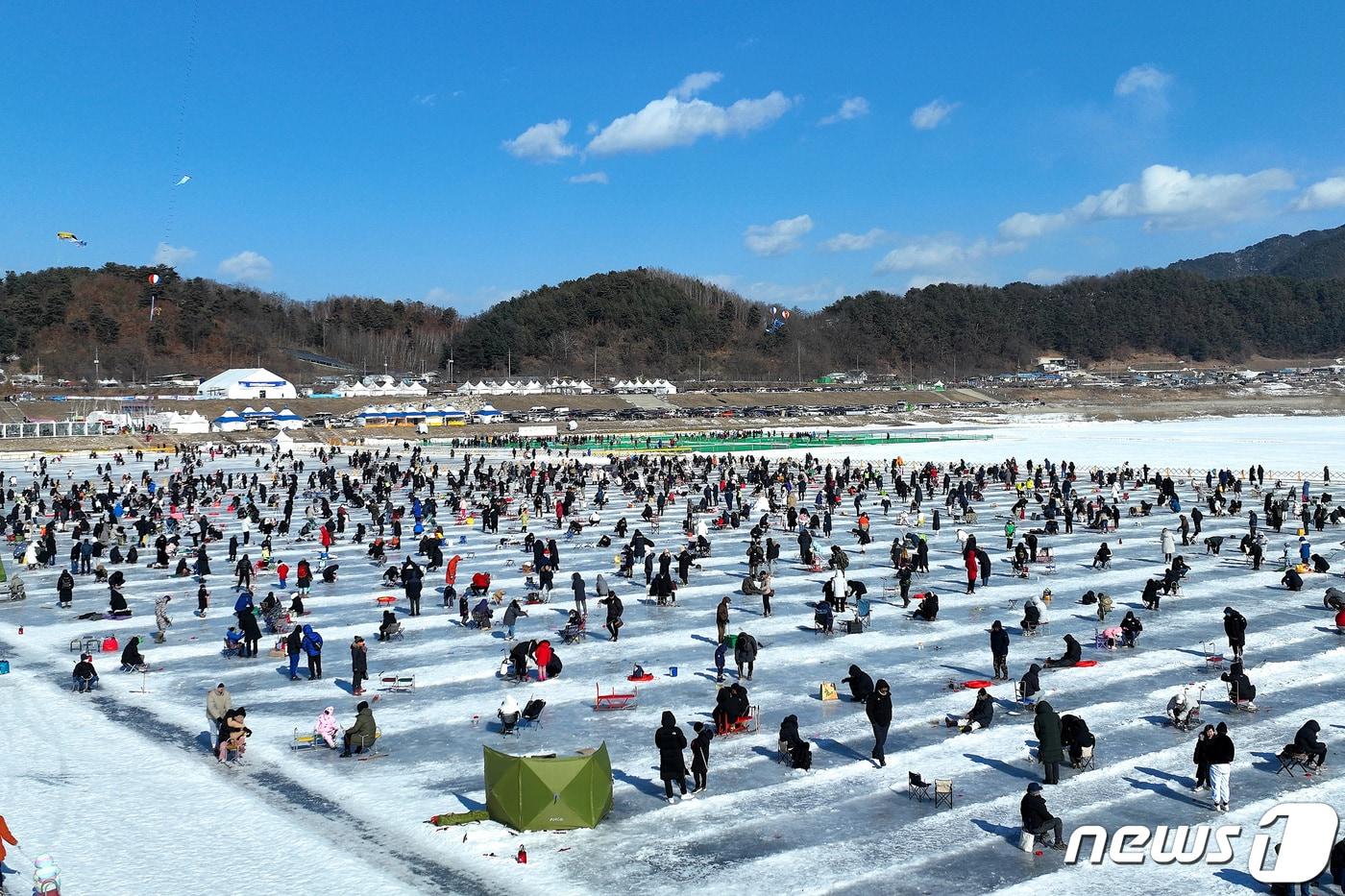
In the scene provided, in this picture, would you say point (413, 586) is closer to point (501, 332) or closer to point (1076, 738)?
point (1076, 738)

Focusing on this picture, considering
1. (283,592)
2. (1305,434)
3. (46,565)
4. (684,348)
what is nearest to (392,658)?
(283,592)

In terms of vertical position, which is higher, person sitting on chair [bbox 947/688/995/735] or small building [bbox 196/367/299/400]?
small building [bbox 196/367/299/400]

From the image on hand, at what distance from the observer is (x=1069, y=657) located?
1589 cm

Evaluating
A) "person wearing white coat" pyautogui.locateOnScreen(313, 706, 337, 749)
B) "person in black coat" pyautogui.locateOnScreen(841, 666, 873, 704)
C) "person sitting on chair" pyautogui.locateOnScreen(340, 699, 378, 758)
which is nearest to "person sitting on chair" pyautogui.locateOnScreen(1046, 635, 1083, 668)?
"person in black coat" pyautogui.locateOnScreen(841, 666, 873, 704)

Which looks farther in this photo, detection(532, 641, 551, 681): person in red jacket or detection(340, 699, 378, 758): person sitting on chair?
detection(532, 641, 551, 681): person in red jacket

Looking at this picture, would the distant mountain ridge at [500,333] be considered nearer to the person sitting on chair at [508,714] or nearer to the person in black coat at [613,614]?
the person in black coat at [613,614]

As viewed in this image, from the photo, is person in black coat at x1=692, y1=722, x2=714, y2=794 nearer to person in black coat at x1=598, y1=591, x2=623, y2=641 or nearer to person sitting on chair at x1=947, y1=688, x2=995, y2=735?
person sitting on chair at x1=947, y1=688, x2=995, y2=735

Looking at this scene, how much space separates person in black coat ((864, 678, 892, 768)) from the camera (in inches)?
473

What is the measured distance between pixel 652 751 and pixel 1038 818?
4541 mm

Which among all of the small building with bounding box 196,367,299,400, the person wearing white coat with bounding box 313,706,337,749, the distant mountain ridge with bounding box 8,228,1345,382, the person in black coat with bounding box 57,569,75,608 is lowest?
the person wearing white coat with bounding box 313,706,337,749

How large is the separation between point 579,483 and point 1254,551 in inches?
949

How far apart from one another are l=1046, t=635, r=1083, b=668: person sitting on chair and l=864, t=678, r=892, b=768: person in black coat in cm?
497

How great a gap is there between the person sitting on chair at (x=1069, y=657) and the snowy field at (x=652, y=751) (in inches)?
6.7

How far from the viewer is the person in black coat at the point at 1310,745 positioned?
11.5 m
